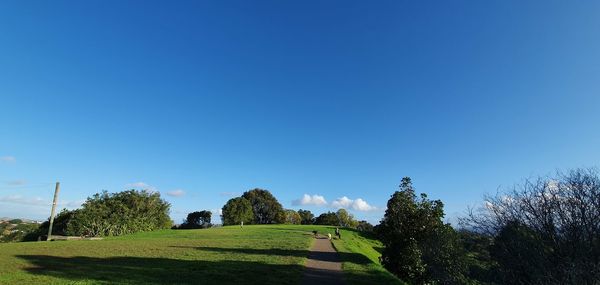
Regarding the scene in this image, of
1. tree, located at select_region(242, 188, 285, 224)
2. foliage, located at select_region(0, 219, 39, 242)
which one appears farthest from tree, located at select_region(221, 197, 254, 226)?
foliage, located at select_region(0, 219, 39, 242)

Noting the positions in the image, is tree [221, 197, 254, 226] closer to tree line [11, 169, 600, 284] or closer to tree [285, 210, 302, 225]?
tree [285, 210, 302, 225]

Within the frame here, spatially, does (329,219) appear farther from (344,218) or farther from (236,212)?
(236,212)

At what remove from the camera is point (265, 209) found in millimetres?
123938

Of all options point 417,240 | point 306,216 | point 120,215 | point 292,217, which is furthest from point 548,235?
point 306,216

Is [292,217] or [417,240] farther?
[292,217]

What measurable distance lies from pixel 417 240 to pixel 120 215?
1885 inches

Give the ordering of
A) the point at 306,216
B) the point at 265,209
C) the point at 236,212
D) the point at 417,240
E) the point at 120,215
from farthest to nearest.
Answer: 1. the point at 306,216
2. the point at 265,209
3. the point at 236,212
4. the point at 120,215
5. the point at 417,240

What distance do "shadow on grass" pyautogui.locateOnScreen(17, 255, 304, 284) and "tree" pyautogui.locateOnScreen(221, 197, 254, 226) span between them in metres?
87.3

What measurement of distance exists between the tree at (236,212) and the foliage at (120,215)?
113 ft

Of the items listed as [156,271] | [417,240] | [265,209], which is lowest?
[156,271]

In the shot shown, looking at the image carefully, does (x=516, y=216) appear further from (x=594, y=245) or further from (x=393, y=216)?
(x=393, y=216)

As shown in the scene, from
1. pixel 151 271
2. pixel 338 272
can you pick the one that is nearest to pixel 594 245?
pixel 338 272

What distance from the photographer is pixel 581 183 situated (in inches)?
574

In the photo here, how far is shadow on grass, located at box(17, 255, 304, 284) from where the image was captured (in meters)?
14.6
